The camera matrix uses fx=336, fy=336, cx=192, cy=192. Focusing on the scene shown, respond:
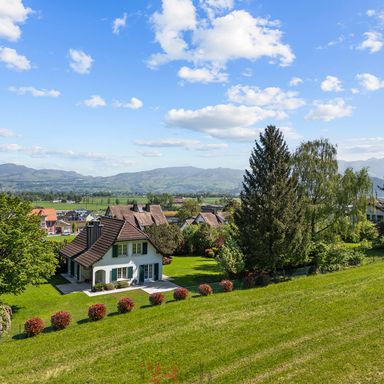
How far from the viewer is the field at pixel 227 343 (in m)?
12.2

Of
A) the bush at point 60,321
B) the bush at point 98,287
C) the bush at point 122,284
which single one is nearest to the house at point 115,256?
the bush at point 122,284

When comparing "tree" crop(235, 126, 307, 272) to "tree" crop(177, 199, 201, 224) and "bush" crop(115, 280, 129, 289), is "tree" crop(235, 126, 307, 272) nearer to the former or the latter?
"bush" crop(115, 280, 129, 289)

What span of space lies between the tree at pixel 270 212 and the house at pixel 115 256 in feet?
33.7

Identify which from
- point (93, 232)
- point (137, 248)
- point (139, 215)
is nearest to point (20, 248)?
point (137, 248)

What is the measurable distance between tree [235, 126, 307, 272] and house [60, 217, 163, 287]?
1028 centimetres

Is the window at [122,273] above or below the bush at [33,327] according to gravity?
below

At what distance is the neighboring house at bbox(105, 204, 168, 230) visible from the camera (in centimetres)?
6438

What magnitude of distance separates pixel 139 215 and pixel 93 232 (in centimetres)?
2835

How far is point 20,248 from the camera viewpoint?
976 inches

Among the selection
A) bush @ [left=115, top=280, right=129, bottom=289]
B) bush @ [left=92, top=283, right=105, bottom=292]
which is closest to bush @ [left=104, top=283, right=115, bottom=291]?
bush @ [left=92, top=283, right=105, bottom=292]

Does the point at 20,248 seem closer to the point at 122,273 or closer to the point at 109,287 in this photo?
the point at 109,287

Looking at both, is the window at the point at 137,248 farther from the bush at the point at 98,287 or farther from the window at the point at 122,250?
the bush at the point at 98,287

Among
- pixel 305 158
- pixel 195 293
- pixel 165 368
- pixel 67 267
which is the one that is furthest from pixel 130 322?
pixel 305 158

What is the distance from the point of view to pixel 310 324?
16.1 metres
